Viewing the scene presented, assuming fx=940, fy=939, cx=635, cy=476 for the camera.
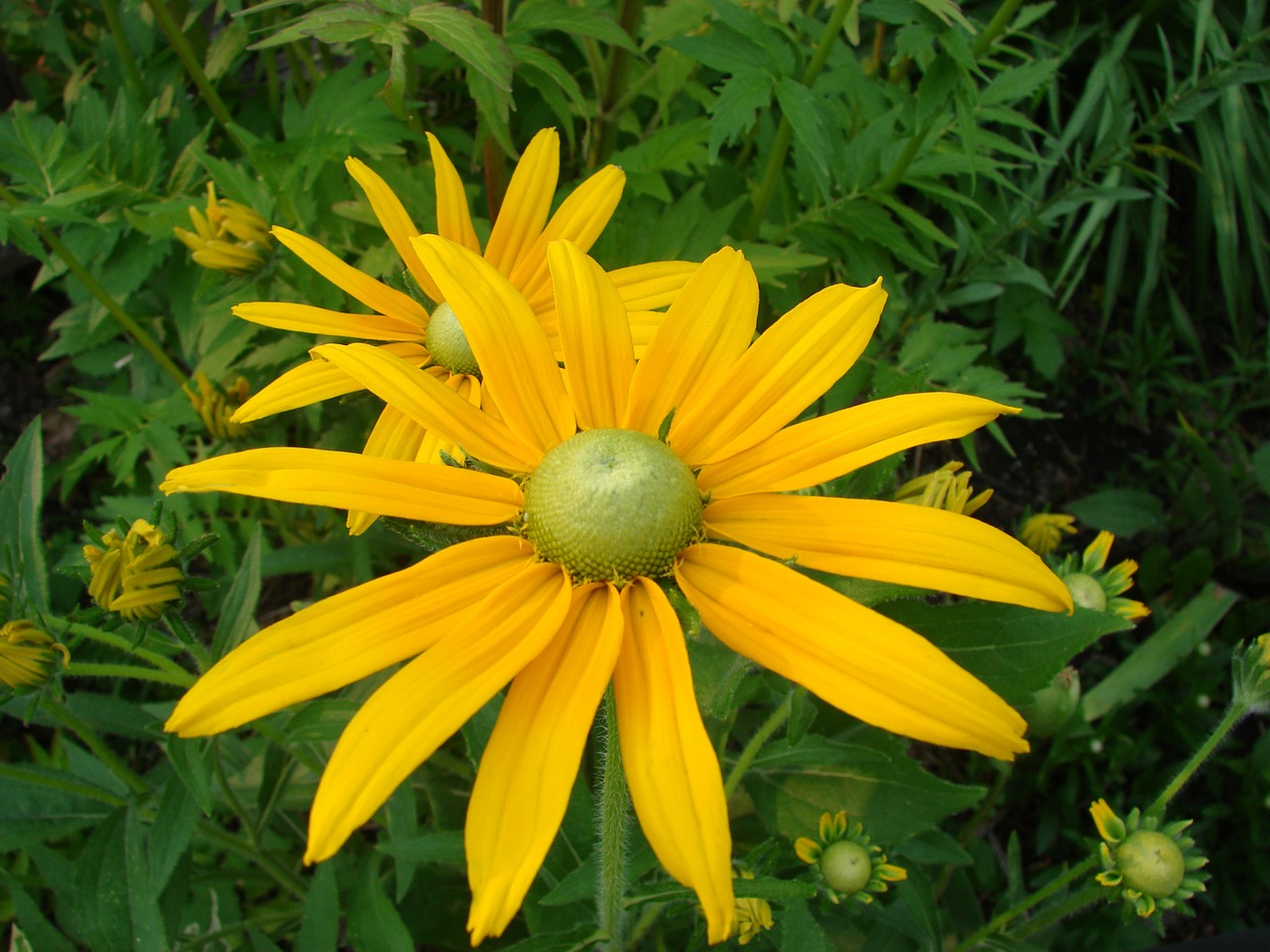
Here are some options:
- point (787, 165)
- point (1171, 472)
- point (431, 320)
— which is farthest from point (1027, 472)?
point (431, 320)

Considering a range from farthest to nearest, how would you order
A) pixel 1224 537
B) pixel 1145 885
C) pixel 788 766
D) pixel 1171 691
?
pixel 1224 537 → pixel 1171 691 → pixel 788 766 → pixel 1145 885

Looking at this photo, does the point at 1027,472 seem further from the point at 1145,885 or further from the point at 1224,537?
the point at 1145,885

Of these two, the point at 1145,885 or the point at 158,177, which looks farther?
the point at 158,177

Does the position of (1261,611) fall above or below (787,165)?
below

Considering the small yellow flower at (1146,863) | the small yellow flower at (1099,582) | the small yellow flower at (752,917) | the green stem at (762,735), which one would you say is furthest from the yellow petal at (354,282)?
the small yellow flower at (1146,863)

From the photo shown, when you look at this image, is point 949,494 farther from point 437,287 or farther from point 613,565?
point 437,287

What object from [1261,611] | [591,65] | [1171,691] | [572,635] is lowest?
[1171,691]
